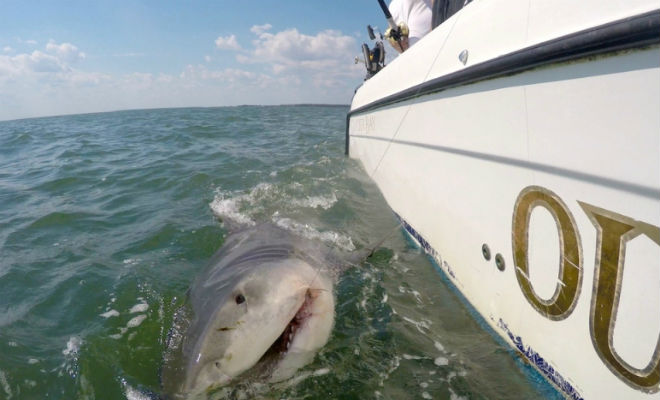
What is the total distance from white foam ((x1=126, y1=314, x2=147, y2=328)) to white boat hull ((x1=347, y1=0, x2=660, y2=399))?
6.07 ft

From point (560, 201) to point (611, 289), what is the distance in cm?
30

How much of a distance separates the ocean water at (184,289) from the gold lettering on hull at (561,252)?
0.39m

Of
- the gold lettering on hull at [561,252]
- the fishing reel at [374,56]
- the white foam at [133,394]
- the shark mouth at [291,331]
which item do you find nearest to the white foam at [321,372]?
the shark mouth at [291,331]

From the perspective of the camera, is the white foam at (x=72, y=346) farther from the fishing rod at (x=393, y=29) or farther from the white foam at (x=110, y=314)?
the fishing rod at (x=393, y=29)

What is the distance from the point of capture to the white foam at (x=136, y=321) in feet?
7.44

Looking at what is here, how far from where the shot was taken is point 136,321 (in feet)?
7.57

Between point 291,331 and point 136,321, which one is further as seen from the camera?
point 136,321

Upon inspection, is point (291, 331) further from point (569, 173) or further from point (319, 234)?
point (319, 234)

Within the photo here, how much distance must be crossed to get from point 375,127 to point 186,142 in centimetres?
677

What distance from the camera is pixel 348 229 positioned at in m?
3.42

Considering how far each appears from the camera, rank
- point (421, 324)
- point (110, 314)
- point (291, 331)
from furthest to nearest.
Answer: point (110, 314)
point (421, 324)
point (291, 331)

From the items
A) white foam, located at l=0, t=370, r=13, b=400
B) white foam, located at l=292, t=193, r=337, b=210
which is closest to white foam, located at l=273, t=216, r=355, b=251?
white foam, located at l=292, t=193, r=337, b=210

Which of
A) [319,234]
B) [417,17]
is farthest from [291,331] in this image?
[417,17]

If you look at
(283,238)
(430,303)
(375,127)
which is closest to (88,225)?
(283,238)
